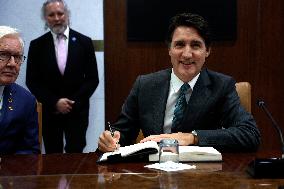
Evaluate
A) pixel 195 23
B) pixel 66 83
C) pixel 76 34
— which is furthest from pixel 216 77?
pixel 76 34

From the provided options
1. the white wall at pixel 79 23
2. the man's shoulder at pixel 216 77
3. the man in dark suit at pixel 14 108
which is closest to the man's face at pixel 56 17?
the white wall at pixel 79 23

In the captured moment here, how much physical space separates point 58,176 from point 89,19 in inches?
121

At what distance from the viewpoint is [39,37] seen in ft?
14.7

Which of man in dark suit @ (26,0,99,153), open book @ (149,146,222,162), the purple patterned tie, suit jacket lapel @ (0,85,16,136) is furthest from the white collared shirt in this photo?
the purple patterned tie

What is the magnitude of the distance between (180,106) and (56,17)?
2.22m

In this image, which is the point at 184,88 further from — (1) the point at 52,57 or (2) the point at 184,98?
(1) the point at 52,57

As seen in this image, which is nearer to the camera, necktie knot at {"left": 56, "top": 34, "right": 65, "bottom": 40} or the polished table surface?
the polished table surface

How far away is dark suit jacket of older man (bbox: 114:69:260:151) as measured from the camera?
241cm

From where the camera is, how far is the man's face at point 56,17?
4395 mm

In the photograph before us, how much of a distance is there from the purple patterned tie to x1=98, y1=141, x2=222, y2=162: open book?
238cm

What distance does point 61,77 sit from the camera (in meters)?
4.31

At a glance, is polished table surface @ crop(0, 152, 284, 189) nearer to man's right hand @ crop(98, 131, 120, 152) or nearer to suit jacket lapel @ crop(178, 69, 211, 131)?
man's right hand @ crop(98, 131, 120, 152)

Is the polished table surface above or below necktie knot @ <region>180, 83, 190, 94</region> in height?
below

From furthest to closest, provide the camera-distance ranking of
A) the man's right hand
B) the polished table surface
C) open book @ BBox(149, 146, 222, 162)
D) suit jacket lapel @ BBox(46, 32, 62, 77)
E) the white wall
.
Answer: the white wall, suit jacket lapel @ BBox(46, 32, 62, 77), the man's right hand, open book @ BBox(149, 146, 222, 162), the polished table surface
